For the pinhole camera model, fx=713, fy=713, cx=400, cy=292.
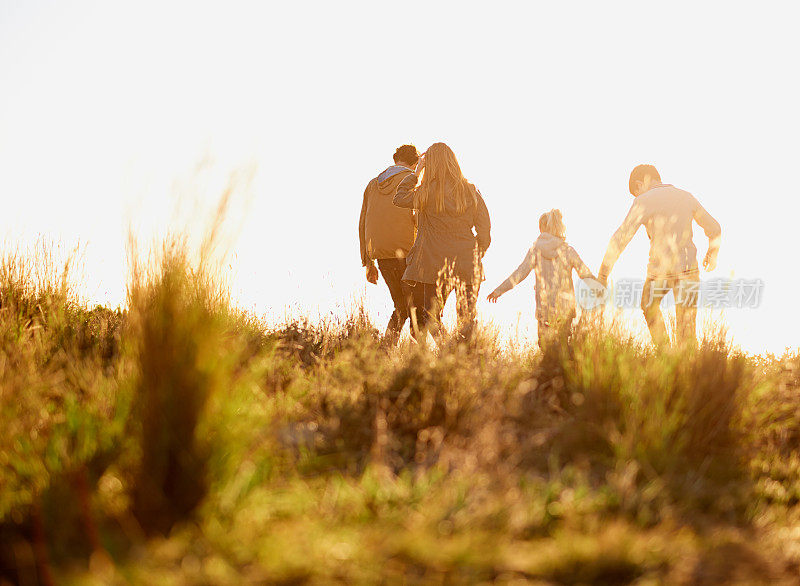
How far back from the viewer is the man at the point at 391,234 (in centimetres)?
657

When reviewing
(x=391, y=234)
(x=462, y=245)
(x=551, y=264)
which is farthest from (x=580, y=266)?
(x=391, y=234)

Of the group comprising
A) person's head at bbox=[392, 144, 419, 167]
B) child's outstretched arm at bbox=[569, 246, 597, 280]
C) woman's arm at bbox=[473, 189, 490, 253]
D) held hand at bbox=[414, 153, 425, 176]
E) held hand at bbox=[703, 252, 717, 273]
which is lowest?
held hand at bbox=[703, 252, 717, 273]

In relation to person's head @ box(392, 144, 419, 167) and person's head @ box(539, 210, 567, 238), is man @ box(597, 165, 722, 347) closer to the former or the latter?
person's head @ box(539, 210, 567, 238)

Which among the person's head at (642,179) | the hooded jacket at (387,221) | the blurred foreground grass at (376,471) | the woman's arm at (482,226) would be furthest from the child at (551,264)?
the blurred foreground grass at (376,471)

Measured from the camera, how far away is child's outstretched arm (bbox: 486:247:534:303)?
6.55 metres

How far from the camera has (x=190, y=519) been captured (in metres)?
2.20

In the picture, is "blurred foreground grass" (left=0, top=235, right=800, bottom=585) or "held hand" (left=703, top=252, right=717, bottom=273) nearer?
"blurred foreground grass" (left=0, top=235, right=800, bottom=585)

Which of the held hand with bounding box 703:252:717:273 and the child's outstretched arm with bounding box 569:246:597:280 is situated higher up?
the child's outstretched arm with bounding box 569:246:597:280

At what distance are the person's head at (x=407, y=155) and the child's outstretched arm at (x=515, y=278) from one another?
1431mm

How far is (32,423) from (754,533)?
284 centimetres

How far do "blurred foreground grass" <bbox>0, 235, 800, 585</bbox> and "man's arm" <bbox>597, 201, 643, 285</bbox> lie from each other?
1.77m

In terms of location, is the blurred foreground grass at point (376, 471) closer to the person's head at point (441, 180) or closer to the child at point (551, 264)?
the person's head at point (441, 180)

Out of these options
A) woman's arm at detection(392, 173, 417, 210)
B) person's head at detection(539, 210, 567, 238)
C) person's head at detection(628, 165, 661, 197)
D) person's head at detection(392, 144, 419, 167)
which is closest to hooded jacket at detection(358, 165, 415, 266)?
person's head at detection(392, 144, 419, 167)

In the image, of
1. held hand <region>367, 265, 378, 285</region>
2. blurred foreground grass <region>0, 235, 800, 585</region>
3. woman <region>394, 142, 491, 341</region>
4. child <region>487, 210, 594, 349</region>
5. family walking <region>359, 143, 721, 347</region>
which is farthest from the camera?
held hand <region>367, 265, 378, 285</region>
